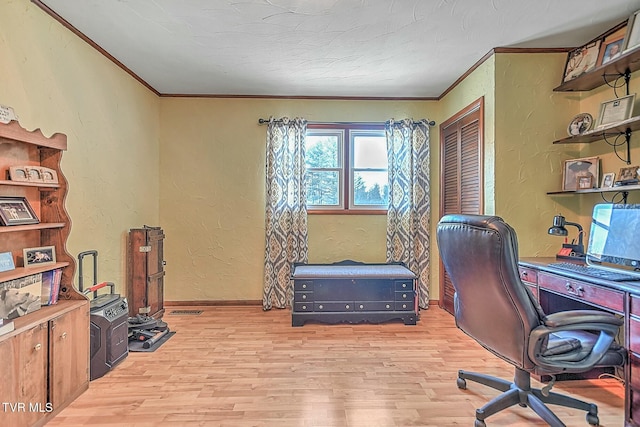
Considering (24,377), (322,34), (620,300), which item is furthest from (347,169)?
(24,377)

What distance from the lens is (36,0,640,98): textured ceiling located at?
2293 mm

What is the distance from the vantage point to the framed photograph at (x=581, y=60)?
260 centimetres

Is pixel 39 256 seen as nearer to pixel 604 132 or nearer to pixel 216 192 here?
pixel 216 192

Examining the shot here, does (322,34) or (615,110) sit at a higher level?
(322,34)

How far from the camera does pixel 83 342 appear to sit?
7.02 feet

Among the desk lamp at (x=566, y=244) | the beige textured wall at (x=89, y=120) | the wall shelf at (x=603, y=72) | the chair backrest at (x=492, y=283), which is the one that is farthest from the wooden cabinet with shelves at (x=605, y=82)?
the beige textured wall at (x=89, y=120)

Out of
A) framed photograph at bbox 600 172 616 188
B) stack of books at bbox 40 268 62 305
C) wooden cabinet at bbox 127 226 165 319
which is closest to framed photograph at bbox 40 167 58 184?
stack of books at bbox 40 268 62 305

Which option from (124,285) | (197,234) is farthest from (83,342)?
(197,234)

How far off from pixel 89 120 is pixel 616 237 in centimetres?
395

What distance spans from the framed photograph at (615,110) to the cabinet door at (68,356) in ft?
12.3

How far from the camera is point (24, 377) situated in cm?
169

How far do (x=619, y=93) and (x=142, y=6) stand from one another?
3.49 metres

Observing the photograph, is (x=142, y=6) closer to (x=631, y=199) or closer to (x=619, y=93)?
(x=619, y=93)

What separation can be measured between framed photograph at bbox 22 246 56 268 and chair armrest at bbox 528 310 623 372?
2692 mm
